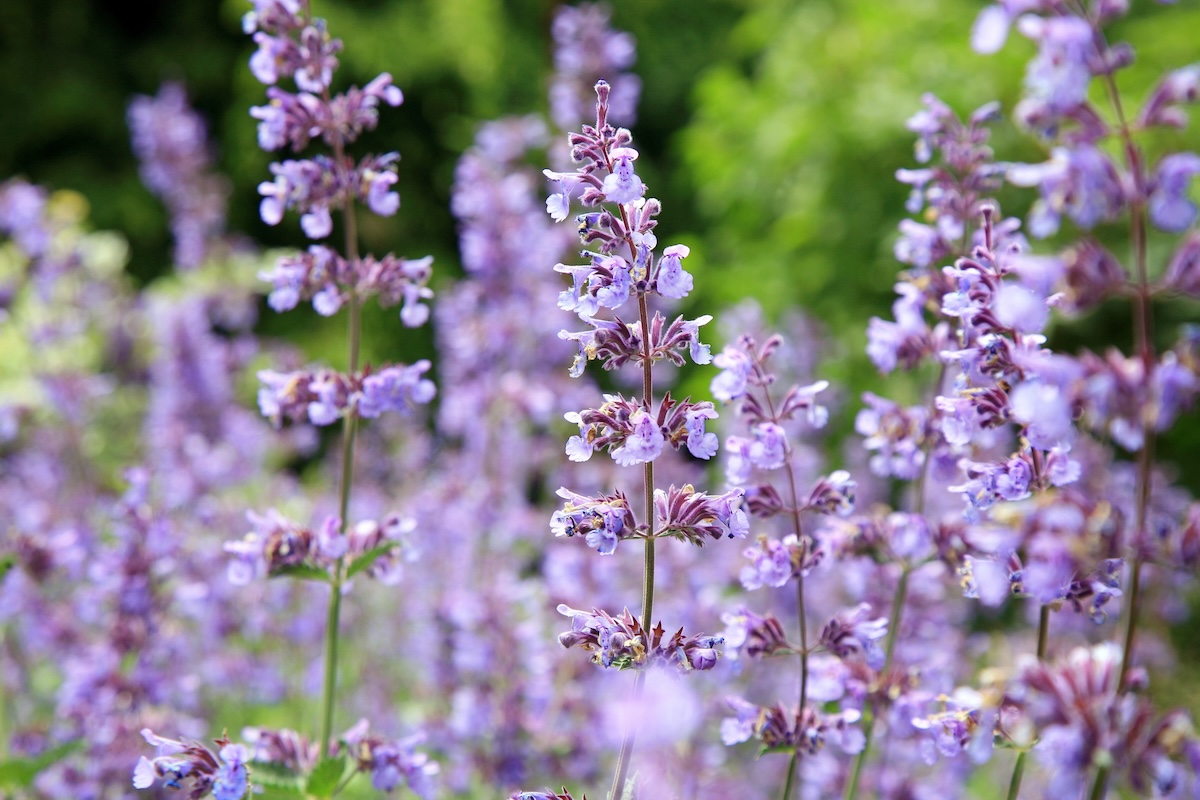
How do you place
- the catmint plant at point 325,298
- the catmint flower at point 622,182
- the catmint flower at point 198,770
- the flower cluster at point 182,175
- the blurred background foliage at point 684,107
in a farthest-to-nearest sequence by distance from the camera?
the flower cluster at point 182,175 < the blurred background foliage at point 684,107 < the catmint plant at point 325,298 < the catmint flower at point 198,770 < the catmint flower at point 622,182

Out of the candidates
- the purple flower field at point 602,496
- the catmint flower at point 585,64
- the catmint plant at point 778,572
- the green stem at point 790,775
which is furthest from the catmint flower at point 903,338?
the catmint flower at point 585,64

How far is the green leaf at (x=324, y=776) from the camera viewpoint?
2.51 meters

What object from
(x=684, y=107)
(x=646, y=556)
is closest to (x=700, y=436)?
(x=646, y=556)

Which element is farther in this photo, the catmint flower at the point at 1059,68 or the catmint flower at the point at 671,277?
the catmint flower at the point at 671,277

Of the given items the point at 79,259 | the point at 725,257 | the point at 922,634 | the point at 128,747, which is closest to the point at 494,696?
the point at 128,747

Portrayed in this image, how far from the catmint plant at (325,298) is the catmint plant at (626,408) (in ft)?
2.55

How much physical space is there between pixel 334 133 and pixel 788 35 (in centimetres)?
668

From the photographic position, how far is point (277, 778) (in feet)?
8.63

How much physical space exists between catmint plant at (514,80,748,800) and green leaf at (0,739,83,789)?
1726 millimetres

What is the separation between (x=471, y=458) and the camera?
21.3 ft

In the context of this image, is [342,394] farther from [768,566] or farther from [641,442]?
[768,566]

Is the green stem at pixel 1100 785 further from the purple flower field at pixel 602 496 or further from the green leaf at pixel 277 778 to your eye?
the green leaf at pixel 277 778

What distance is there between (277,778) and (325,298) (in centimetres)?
129

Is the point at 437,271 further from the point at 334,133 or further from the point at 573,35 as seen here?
the point at 334,133
